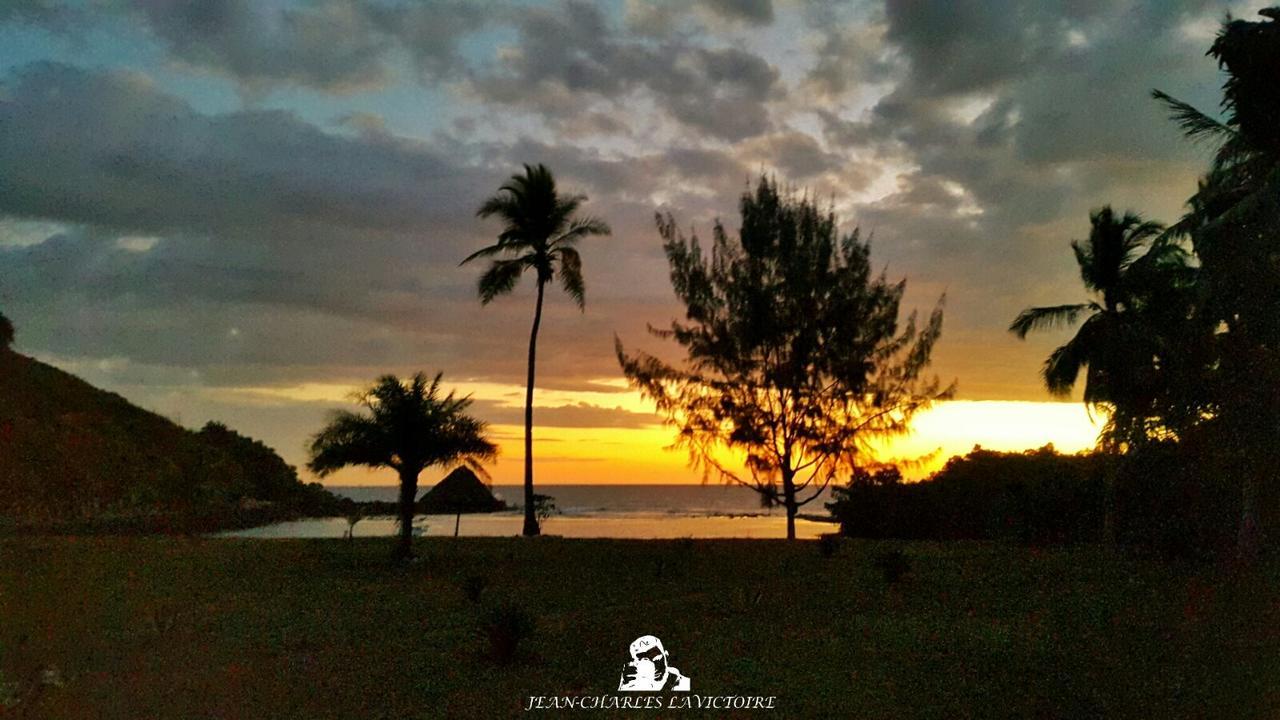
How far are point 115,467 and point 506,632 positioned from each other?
45673 millimetres

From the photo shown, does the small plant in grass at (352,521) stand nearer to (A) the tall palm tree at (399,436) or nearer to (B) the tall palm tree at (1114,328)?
(A) the tall palm tree at (399,436)

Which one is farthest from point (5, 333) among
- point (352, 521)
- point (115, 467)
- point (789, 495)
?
point (789, 495)

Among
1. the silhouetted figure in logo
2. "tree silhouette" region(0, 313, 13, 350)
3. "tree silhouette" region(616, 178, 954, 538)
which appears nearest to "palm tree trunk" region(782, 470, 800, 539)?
"tree silhouette" region(616, 178, 954, 538)

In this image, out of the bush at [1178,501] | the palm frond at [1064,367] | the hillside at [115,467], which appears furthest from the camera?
the hillside at [115,467]

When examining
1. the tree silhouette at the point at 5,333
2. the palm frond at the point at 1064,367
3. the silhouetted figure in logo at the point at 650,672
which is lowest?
the silhouetted figure in logo at the point at 650,672

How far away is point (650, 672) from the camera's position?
9836mm

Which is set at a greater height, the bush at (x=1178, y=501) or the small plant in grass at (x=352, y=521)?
the bush at (x=1178, y=501)

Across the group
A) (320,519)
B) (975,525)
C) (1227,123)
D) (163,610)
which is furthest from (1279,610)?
(320,519)

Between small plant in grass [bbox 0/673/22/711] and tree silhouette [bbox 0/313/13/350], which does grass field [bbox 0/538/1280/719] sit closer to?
small plant in grass [bbox 0/673/22/711]

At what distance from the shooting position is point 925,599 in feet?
50.8

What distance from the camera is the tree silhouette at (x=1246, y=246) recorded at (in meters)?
16.5

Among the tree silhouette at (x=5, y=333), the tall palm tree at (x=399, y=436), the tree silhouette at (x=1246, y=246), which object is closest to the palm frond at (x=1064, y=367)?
the tree silhouette at (x=1246, y=246)

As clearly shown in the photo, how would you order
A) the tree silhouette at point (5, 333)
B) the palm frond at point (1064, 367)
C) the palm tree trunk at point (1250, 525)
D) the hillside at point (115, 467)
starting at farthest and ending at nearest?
the tree silhouette at point (5, 333), the hillside at point (115, 467), the palm frond at point (1064, 367), the palm tree trunk at point (1250, 525)

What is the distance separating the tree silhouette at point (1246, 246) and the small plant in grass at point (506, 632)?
605 inches
